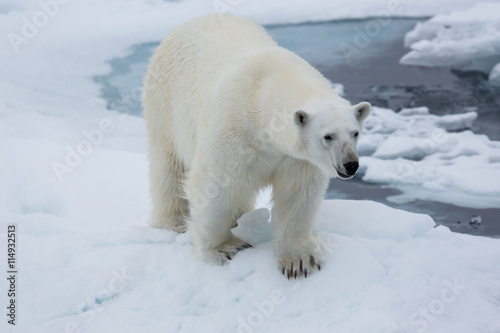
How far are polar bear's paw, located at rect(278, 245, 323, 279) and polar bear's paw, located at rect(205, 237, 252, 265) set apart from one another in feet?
1.03

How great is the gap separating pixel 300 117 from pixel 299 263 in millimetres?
1049

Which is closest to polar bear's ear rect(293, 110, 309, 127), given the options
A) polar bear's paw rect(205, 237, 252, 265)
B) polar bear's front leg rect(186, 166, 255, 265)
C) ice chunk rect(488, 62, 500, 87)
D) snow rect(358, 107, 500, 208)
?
polar bear's front leg rect(186, 166, 255, 265)

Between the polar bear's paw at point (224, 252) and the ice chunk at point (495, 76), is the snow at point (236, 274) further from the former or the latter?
the ice chunk at point (495, 76)

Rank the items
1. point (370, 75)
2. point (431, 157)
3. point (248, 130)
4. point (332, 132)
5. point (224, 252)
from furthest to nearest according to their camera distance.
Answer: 1. point (370, 75)
2. point (431, 157)
3. point (224, 252)
4. point (248, 130)
5. point (332, 132)

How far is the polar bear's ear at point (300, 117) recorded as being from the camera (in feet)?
9.49

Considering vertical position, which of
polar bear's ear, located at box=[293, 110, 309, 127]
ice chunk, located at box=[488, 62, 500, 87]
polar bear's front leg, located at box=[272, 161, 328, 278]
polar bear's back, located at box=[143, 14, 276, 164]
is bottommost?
ice chunk, located at box=[488, 62, 500, 87]

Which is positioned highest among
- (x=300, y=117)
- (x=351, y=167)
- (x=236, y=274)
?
(x=300, y=117)

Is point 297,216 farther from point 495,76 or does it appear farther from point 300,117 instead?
point 495,76

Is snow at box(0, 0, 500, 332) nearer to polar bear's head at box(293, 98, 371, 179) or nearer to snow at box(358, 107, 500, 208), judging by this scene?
snow at box(358, 107, 500, 208)

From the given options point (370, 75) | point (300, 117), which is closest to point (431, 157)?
point (370, 75)

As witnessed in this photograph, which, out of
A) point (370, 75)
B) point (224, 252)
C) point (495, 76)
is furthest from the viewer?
point (370, 75)

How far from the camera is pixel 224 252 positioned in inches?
147

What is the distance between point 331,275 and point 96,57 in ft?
24.2

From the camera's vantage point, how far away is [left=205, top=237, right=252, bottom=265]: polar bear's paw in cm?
371
